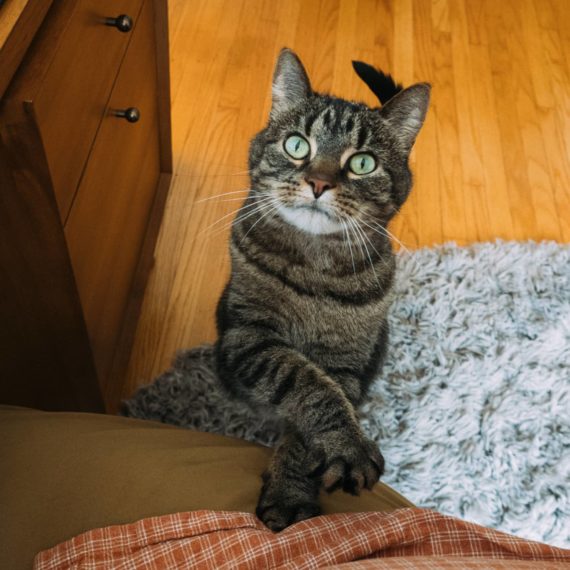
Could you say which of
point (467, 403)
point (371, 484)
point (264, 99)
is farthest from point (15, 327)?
point (264, 99)

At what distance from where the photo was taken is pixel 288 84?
3.52 ft

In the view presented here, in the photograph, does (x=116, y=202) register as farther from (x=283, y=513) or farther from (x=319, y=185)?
(x=283, y=513)

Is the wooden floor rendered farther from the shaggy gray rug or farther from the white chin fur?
the white chin fur

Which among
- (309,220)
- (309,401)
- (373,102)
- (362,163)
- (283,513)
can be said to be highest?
(373,102)

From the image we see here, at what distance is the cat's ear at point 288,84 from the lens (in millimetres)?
1056

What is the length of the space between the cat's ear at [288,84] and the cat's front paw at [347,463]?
0.52 m

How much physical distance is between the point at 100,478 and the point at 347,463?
0.33 m

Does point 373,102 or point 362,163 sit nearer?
point 362,163

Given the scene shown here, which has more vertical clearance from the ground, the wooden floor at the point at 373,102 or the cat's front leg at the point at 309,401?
the wooden floor at the point at 373,102

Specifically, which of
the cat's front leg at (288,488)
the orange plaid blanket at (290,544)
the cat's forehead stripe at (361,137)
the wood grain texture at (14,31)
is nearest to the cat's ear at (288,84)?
the cat's forehead stripe at (361,137)

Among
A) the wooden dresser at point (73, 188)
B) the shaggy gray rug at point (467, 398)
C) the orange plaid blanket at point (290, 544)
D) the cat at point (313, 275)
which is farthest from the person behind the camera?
the shaggy gray rug at point (467, 398)

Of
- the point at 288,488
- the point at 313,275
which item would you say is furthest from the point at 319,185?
the point at 288,488

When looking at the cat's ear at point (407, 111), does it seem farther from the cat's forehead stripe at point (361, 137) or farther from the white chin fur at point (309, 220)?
the white chin fur at point (309, 220)

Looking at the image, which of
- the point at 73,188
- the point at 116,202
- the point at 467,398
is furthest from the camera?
the point at 467,398
